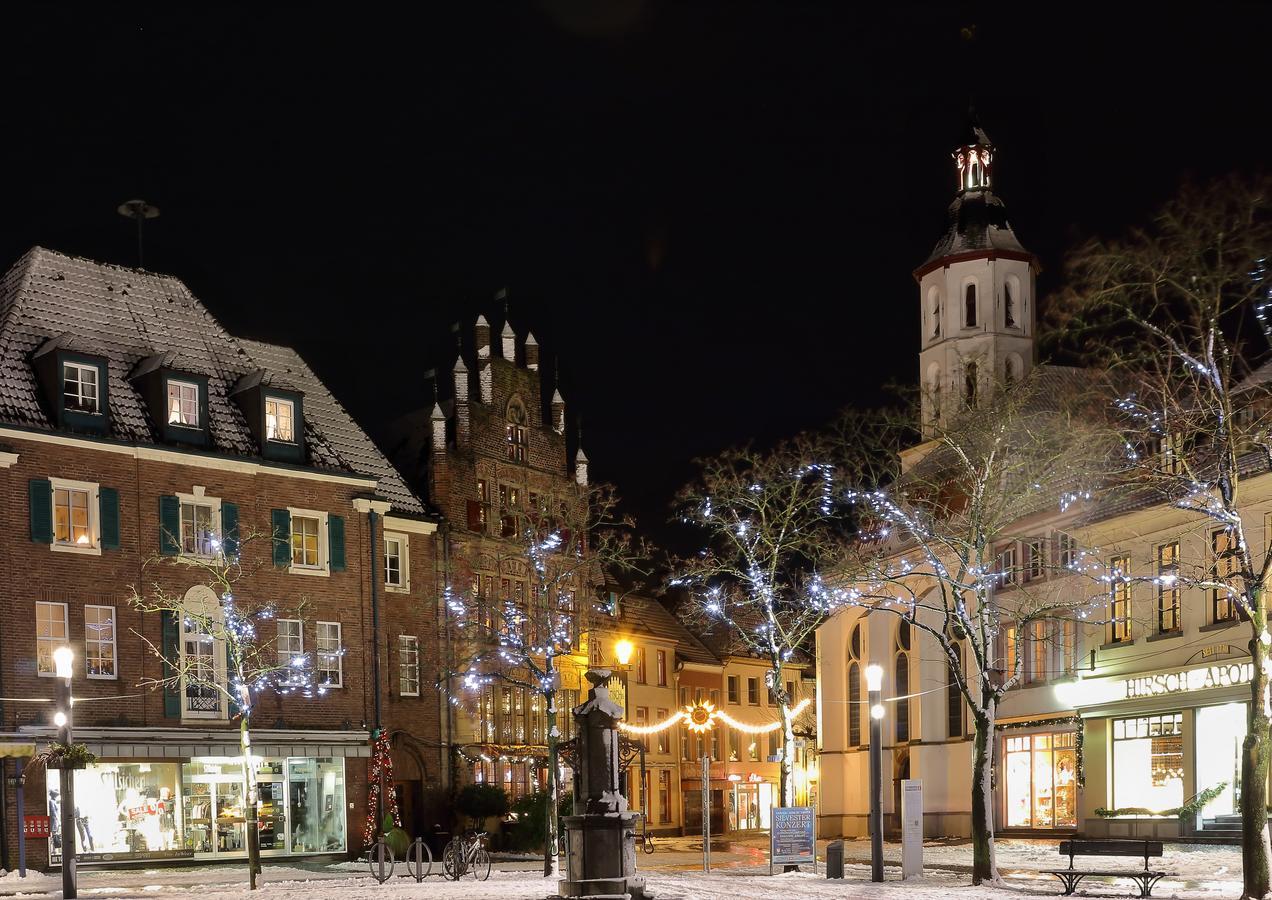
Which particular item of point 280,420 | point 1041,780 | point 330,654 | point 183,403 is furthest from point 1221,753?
point 183,403

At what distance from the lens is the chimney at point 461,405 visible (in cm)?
5259

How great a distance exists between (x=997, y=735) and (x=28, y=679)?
2686 cm

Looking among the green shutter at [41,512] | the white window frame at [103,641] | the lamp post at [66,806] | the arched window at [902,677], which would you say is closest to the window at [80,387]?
the green shutter at [41,512]

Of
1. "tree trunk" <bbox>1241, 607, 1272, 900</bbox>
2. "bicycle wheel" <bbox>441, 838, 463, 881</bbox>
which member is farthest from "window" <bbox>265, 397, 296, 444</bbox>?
"tree trunk" <bbox>1241, 607, 1272, 900</bbox>

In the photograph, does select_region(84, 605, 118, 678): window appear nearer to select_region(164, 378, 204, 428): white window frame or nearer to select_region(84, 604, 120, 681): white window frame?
select_region(84, 604, 120, 681): white window frame

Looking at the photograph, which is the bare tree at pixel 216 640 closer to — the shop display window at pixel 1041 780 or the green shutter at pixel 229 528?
the green shutter at pixel 229 528

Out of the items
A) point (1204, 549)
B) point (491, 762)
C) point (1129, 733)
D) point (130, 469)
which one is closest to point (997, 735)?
point (1129, 733)

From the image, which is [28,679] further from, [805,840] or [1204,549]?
[1204,549]

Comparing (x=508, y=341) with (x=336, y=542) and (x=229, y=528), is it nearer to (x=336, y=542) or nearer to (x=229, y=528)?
(x=336, y=542)

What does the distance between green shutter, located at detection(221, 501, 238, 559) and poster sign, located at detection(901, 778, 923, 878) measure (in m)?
18.1

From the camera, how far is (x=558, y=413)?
5681 cm

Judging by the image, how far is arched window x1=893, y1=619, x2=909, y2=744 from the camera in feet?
180

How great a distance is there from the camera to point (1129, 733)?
39.7 metres

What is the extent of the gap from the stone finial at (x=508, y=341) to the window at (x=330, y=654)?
15.6 m
